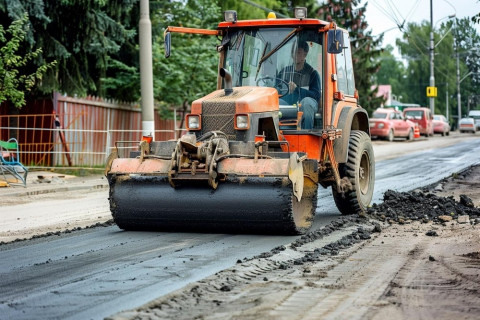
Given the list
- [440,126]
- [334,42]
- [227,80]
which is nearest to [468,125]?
[440,126]

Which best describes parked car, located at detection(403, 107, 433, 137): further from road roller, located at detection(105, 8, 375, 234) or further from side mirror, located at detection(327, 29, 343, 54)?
side mirror, located at detection(327, 29, 343, 54)

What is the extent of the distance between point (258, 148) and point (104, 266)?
2889 millimetres

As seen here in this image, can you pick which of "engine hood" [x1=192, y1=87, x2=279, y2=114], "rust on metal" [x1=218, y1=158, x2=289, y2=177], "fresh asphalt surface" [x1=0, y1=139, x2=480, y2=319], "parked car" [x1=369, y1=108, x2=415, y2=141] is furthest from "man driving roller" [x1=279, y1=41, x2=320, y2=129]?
"parked car" [x1=369, y1=108, x2=415, y2=141]

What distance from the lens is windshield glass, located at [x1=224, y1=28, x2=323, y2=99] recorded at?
1223 centimetres

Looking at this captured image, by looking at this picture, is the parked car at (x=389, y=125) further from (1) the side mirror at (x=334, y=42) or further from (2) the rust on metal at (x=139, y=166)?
(2) the rust on metal at (x=139, y=166)

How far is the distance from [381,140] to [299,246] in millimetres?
37031

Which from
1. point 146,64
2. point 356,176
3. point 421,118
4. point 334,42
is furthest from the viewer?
point 421,118

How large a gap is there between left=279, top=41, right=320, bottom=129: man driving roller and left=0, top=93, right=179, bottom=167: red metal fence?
11592 mm

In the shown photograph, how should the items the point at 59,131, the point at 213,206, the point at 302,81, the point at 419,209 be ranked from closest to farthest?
the point at 213,206 → the point at 302,81 → the point at 419,209 → the point at 59,131

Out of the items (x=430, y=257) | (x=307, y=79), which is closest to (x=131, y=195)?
(x=307, y=79)

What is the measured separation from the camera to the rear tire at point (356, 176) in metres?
13.1

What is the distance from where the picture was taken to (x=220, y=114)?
446 inches

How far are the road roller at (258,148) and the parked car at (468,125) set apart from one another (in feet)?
158

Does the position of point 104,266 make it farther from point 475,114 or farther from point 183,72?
point 475,114
